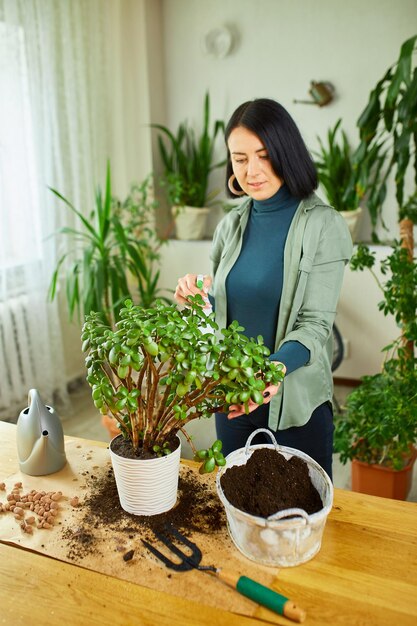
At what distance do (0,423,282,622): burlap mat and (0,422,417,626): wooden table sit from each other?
2 cm

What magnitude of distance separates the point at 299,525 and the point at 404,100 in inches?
73.9

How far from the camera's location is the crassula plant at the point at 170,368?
99cm

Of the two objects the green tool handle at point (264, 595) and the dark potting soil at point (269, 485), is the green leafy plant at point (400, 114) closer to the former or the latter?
the dark potting soil at point (269, 485)

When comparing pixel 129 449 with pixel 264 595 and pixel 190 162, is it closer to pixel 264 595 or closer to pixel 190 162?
pixel 264 595

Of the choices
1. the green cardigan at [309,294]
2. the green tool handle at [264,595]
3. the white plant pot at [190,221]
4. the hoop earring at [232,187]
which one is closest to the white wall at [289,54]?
the white plant pot at [190,221]

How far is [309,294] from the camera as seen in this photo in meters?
1.48

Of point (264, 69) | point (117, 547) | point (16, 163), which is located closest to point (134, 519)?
point (117, 547)

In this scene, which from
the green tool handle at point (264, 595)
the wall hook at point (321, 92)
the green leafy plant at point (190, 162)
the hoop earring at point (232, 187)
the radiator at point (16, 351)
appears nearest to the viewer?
the green tool handle at point (264, 595)

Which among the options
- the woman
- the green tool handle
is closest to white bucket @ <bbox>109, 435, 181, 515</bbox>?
the green tool handle

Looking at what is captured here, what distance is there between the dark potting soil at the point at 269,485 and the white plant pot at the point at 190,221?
307 cm

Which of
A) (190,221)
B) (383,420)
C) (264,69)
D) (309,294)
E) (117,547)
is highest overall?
(264,69)

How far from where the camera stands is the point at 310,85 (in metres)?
3.80

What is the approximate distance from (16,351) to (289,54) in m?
2.73

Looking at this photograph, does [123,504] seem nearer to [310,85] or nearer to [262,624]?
[262,624]
